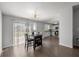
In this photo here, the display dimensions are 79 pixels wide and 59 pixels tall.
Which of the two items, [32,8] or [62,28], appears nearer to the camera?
[32,8]

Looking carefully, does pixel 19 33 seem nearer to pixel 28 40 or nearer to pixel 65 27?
pixel 28 40

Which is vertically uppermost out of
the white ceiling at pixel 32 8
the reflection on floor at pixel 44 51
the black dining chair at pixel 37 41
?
the white ceiling at pixel 32 8

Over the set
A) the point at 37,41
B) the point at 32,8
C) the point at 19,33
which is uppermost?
the point at 32,8

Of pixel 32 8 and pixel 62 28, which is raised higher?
pixel 32 8

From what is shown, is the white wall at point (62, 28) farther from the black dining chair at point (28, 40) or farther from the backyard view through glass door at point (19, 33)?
the black dining chair at point (28, 40)

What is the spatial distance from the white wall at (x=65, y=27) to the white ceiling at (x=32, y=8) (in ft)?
0.42

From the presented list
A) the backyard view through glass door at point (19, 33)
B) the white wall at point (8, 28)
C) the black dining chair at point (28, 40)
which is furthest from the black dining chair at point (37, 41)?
the white wall at point (8, 28)

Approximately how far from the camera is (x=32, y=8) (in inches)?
66.8

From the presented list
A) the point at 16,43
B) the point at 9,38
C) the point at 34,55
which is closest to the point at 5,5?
the point at 9,38

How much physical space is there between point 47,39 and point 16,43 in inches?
27.2

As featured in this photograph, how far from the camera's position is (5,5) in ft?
5.27

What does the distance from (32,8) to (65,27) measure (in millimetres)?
843

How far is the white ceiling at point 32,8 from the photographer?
1.63 metres

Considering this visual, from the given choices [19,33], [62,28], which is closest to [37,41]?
[19,33]
